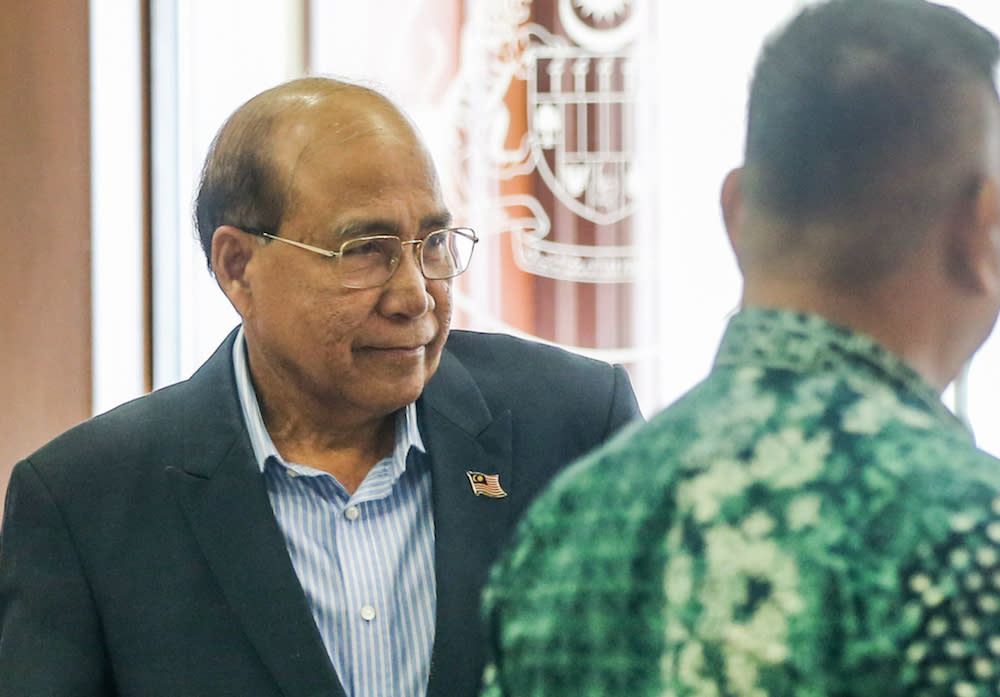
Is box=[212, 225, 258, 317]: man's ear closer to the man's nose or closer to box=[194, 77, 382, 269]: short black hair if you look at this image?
box=[194, 77, 382, 269]: short black hair

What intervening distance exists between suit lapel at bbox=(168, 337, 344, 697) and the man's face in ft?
0.44

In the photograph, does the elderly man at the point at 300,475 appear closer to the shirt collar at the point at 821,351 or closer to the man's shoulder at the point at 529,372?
the man's shoulder at the point at 529,372

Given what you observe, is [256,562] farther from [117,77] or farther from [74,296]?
[117,77]

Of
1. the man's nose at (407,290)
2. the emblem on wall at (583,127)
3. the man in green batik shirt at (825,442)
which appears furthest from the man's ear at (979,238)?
the emblem on wall at (583,127)

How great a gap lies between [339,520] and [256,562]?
12cm

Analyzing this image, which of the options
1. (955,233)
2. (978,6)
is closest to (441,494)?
(955,233)

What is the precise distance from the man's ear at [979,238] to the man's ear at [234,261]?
1.07m

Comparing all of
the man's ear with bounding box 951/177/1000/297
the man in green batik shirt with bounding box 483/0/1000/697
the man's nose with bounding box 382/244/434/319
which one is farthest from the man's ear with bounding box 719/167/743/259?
the man's nose with bounding box 382/244/434/319

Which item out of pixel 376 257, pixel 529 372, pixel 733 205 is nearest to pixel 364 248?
pixel 376 257

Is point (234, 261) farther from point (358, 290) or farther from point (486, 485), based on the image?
point (486, 485)

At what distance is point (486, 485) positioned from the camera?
152cm

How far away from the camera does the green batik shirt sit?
57 centimetres

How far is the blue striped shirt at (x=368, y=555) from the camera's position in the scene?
4.64 feet

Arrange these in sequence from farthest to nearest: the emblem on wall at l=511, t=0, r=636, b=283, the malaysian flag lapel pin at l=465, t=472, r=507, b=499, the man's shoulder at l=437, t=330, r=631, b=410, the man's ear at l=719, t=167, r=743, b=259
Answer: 1. the emblem on wall at l=511, t=0, r=636, b=283
2. the man's shoulder at l=437, t=330, r=631, b=410
3. the malaysian flag lapel pin at l=465, t=472, r=507, b=499
4. the man's ear at l=719, t=167, r=743, b=259
